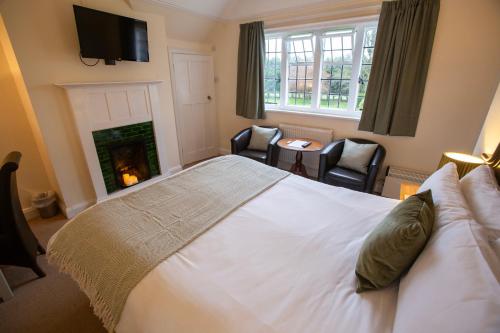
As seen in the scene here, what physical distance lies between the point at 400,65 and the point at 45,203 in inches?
170

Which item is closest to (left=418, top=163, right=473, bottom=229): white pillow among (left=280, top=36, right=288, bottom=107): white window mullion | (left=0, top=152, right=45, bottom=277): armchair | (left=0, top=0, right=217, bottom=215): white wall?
(left=0, top=152, right=45, bottom=277): armchair

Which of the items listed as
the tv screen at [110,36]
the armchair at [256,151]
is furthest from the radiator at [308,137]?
the tv screen at [110,36]

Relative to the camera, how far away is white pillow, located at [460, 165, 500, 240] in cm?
93

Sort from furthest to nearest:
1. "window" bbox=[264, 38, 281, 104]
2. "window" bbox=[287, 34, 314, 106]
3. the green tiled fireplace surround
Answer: "window" bbox=[264, 38, 281, 104]
"window" bbox=[287, 34, 314, 106]
the green tiled fireplace surround

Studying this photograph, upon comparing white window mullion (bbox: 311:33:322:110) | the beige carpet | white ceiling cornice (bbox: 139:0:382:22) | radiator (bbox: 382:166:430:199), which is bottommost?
the beige carpet

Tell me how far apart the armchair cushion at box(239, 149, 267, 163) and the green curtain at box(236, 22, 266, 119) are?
0.71 meters

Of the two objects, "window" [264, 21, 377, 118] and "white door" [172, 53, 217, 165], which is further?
"white door" [172, 53, 217, 165]

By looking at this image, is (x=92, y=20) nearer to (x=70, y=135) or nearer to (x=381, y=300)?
(x=70, y=135)

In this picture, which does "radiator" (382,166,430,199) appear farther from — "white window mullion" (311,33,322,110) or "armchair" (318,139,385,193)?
"white window mullion" (311,33,322,110)

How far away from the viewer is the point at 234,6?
3703 mm

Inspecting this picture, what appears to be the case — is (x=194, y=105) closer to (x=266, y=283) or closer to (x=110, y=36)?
(x=110, y=36)

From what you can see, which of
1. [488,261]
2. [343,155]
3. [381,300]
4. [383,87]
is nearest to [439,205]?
[488,261]

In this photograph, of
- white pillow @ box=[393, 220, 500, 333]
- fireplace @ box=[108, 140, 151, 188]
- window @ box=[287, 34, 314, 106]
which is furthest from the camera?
window @ box=[287, 34, 314, 106]

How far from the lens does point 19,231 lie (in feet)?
5.63
